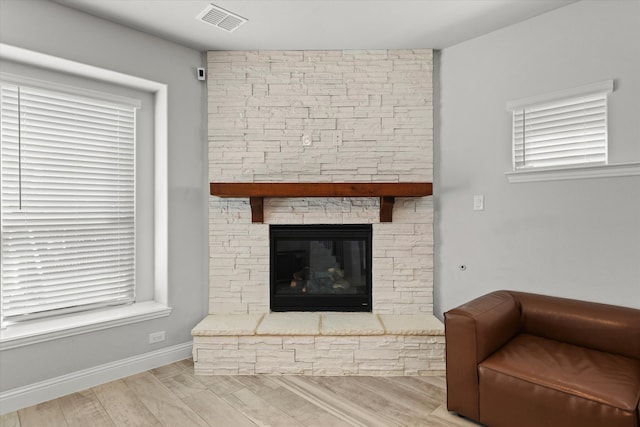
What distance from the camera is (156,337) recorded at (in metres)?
2.67

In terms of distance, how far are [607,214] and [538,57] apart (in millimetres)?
1178

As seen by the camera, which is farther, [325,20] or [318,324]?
[318,324]

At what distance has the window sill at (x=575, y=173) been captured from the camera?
6.64 feet

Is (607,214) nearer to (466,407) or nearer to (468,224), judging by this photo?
(468,224)

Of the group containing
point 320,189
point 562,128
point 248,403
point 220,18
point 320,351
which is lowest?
point 248,403

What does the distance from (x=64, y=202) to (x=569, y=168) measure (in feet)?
11.5

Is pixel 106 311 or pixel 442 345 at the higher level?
pixel 106 311

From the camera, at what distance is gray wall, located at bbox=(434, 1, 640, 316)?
206cm

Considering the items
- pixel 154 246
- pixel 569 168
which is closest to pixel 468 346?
pixel 569 168

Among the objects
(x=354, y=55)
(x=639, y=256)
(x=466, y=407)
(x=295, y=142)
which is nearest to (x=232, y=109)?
(x=295, y=142)

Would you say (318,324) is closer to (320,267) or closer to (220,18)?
(320,267)

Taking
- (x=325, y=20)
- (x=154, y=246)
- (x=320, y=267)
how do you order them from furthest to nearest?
(x=320, y=267), (x=154, y=246), (x=325, y=20)

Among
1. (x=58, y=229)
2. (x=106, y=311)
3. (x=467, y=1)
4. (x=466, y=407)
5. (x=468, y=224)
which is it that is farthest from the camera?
(x=468, y=224)

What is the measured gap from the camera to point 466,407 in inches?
74.7
